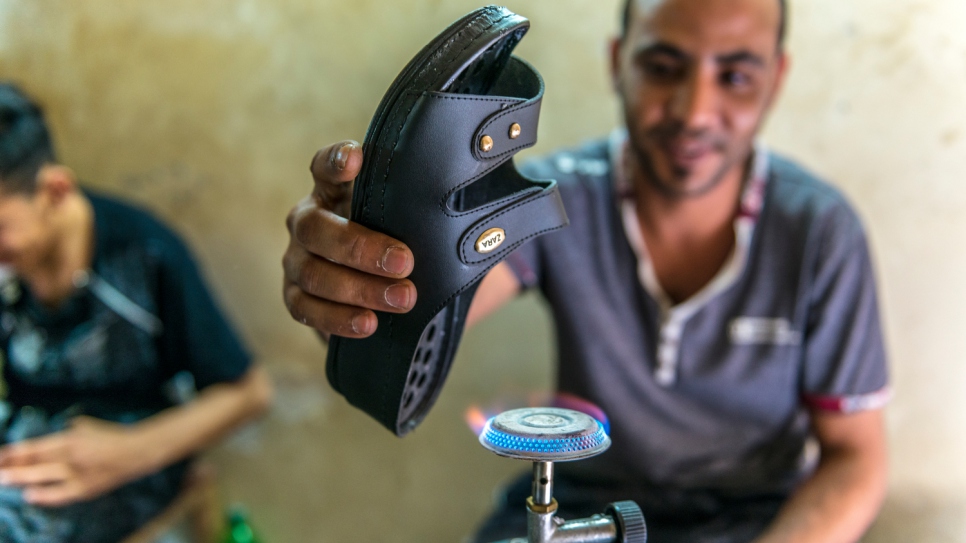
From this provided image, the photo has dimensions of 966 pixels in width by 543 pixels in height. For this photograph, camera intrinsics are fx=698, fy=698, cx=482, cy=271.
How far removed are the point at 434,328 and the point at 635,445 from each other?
80 cm

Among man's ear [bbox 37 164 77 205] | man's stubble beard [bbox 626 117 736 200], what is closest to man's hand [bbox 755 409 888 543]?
man's stubble beard [bbox 626 117 736 200]

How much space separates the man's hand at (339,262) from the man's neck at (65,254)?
2.31ft

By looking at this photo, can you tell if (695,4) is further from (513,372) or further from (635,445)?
(513,372)

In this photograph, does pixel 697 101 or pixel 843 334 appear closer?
pixel 697 101

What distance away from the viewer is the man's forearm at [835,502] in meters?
1.08

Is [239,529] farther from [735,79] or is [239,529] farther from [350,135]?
[735,79]

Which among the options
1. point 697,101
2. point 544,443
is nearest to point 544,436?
point 544,443

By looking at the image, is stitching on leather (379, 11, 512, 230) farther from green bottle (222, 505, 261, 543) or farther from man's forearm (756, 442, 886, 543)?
green bottle (222, 505, 261, 543)

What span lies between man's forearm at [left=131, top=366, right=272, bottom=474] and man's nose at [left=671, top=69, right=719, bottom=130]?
1.18 metres

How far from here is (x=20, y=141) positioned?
1080mm

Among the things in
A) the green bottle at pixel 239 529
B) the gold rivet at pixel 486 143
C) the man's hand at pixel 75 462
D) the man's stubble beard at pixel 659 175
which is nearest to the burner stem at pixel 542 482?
the gold rivet at pixel 486 143

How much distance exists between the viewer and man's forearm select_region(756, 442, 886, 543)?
42.7 inches

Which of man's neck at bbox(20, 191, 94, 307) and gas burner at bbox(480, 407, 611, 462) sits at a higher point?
gas burner at bbox(480, 407, 611, 462)

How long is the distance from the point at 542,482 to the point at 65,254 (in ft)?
3.84
